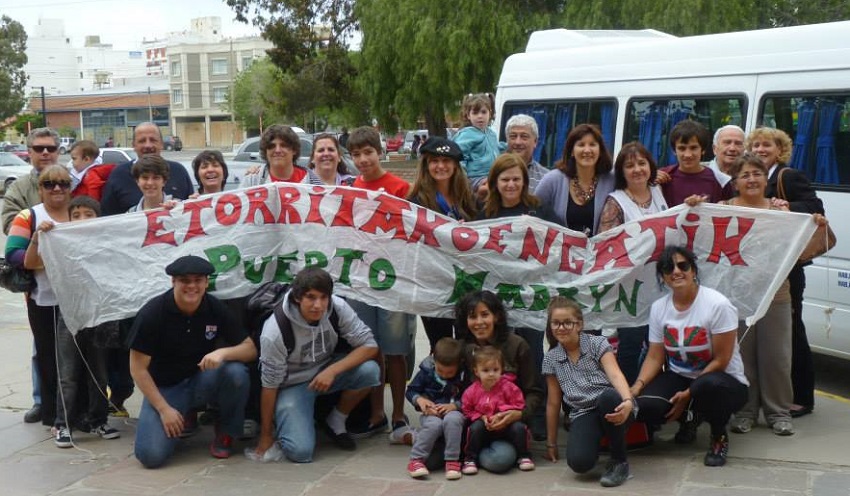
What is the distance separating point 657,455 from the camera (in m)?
6.57

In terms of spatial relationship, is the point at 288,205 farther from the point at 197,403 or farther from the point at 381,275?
the point at 197,403

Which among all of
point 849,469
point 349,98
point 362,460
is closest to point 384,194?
point 362,460

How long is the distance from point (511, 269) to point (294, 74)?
1369 inches

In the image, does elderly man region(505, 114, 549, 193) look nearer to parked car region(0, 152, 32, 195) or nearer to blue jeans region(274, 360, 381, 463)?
blue jeans region(274, 360, 381, 463)

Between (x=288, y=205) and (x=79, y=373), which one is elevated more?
(x=288, y=205)

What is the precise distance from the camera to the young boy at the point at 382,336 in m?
7.17

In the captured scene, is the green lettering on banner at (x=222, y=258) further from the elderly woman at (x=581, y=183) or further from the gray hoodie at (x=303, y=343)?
the elderly woman at (x=581, y=183)

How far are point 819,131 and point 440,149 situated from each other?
3052 millimetres

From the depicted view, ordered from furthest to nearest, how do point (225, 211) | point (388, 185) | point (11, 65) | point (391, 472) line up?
point (11, 65), point (388, 185), point (225, 211), point (391, 472)

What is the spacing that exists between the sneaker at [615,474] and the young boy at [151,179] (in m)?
3.32

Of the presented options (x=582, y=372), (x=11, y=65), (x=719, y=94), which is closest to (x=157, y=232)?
(x=582, y=372)

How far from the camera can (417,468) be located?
6.33 meters

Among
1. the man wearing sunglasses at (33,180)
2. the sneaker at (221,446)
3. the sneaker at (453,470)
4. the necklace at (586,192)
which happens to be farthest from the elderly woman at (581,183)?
the man wearing sunglasses at (33,180)

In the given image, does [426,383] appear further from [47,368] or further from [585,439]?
[47,368]
